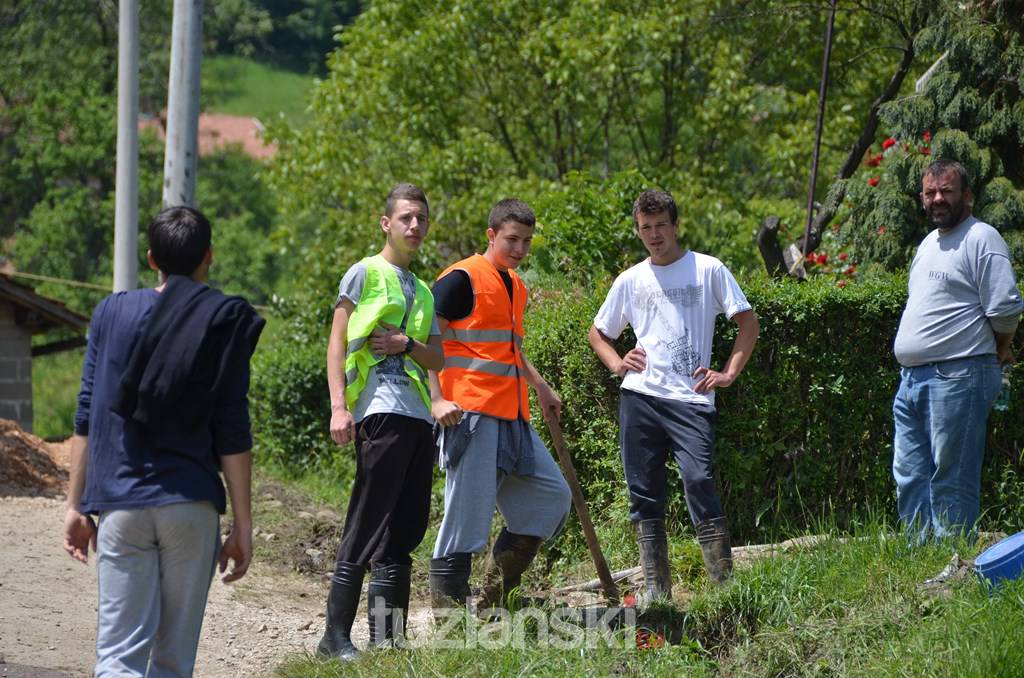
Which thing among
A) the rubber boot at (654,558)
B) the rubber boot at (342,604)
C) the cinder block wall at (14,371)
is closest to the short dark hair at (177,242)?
the rubber boot at (342,604)

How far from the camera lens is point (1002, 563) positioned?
515 centimetres

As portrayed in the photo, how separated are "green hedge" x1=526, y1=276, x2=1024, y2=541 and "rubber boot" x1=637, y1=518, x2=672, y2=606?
3.74 ft

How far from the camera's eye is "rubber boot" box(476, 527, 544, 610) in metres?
5.64

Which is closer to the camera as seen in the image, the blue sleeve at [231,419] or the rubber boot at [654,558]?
the blue sleeve at [231,419]

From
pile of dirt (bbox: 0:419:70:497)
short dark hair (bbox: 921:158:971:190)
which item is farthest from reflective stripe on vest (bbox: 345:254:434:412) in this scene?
pile of dirt (bbox: 0:419:70:497)

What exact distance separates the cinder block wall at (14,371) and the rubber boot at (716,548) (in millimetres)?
14047

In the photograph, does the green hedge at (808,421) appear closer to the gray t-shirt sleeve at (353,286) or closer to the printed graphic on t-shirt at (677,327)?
the printed graphic on t-shirt at (677,327)

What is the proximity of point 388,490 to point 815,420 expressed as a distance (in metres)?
2.78

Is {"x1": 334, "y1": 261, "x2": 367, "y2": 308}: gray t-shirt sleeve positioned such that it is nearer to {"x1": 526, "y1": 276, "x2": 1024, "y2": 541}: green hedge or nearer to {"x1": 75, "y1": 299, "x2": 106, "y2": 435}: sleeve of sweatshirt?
{"x1": 75, "y1": 299, "x2": 106, "y2": 435}: sleeve of sweatshirt

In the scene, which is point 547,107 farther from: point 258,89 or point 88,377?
point 258,89

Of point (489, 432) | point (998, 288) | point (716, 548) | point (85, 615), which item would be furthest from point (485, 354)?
point (85, 615)

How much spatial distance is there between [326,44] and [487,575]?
64152mm

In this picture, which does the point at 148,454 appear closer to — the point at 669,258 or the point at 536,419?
the point at 669,258

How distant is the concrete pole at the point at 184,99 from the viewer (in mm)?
9430
